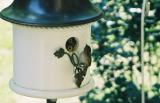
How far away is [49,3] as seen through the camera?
5.56ft

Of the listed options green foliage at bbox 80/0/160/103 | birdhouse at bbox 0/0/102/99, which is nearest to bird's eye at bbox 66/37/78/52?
birdhouse at bbox 0/0/102/99

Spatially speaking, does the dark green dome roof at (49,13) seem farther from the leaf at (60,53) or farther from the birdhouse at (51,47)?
the leaf at (60,53)

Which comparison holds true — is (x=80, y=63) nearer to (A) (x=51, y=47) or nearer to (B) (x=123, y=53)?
(A) (x=51, y=47)

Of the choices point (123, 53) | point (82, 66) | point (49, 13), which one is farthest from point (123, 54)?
point (49, 13)

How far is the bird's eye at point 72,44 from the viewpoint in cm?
179

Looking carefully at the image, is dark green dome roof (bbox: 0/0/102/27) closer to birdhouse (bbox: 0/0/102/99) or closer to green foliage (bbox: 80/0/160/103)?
birdhouse (bbox: 0/0/102/99)

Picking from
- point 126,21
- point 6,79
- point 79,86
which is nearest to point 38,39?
point 79,86

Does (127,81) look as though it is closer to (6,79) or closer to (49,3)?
(6,79)

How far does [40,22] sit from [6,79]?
207 centimetres

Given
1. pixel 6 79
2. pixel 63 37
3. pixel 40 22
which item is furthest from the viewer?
pixel 6 79

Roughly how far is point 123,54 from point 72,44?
52.7 inches

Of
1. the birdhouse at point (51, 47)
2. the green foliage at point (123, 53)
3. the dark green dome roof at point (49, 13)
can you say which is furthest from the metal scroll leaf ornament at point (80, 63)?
the green foliage at point (123, 53)

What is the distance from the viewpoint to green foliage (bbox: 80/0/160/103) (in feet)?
10.0

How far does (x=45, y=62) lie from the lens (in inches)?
69.9
